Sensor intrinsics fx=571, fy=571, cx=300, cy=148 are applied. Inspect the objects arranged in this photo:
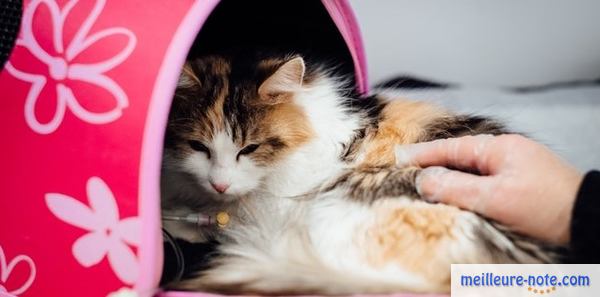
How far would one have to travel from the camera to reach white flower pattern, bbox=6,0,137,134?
0.77 m

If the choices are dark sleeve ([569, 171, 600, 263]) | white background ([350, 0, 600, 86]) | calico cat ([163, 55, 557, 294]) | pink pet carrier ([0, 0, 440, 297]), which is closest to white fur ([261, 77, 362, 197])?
calico cat ([163, 55, 557, 294])

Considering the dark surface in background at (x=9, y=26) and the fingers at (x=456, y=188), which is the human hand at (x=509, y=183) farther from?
the dark surface in background at (x=9, y=26)

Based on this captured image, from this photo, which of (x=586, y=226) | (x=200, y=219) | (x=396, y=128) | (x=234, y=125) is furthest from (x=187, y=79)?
(x=586, y=226)

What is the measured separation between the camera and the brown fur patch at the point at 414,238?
744 millimetres

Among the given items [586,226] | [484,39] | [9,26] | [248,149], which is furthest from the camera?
[484,39]

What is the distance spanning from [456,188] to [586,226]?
0.55ft

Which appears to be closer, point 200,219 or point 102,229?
point 102,229

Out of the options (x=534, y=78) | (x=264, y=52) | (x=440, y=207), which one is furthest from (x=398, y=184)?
(x=534, y=78)

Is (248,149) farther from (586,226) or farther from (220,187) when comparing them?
(586,226)

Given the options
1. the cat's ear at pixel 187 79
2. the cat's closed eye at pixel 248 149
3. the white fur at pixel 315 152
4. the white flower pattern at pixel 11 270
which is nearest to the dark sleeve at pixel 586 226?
the white fur at pixel 315 152

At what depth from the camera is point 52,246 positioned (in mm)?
798

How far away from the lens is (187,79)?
908 millimetres

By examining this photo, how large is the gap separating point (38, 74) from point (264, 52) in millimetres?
415

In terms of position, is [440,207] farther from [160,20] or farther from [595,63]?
[595,63]
